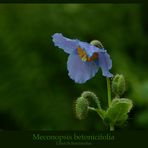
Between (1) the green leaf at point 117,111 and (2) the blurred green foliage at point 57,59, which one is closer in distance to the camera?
(1) the green leaf at point 117,111

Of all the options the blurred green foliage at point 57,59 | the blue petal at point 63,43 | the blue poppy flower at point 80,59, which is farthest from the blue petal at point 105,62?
the blurred green foliage at point 57,59

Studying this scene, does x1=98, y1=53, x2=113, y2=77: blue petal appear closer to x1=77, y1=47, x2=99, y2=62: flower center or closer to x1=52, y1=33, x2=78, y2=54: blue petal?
x1=77, y1=47, x2=99, y2=62: flower center

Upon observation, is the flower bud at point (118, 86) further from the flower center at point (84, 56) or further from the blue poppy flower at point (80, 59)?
the flower center at point (84, 56)

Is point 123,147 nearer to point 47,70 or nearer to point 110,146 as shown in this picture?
point 110,146

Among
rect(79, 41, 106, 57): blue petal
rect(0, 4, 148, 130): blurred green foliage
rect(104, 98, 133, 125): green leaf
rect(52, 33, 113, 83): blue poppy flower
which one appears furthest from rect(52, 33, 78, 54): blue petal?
rect(0, 4, 148, 130): blurred green foliage

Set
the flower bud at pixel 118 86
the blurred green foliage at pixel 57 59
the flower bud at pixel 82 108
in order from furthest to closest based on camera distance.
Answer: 1. the blurred green foliage at pixel 57 59
2. the flower bud at pixel 82 108
3. the flower bud at pixel 118 86

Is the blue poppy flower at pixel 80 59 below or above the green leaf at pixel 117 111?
above

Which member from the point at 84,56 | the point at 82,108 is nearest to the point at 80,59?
the point at 84,56

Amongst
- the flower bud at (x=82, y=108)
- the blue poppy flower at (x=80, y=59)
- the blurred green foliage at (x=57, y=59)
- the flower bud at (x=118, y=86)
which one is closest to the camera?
the flower bud at (x=118, y=86)

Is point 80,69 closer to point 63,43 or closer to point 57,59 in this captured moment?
point 63,43
